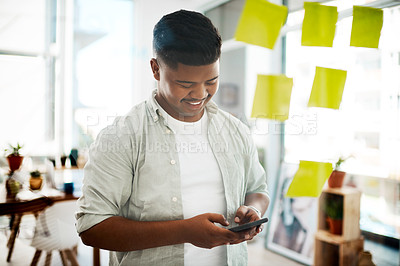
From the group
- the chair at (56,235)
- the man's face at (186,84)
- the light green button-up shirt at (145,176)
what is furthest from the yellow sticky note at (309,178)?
the chair at (56,235)

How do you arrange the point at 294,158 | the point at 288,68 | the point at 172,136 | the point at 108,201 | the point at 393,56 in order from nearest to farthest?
1. the point at 108,201
2. the point at 172,136
3. the point at 393,56
4. the point at 288,68
5. the point at 294,158

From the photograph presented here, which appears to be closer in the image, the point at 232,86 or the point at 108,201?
the point at 108,201

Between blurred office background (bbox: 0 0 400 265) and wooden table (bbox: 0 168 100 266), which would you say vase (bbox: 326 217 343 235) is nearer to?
blurred office background (bbox: 0 0 400 265)

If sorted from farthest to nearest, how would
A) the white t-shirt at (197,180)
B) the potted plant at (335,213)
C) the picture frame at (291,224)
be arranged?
the picture frame at (291,224) → the potted plant at (335,213) → the white t-shirt at (197,180)

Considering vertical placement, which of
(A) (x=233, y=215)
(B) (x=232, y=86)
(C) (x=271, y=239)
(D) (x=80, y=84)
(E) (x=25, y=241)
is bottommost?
(C) (x=271, y=239)

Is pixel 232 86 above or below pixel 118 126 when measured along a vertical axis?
above

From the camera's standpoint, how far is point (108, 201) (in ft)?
2.54

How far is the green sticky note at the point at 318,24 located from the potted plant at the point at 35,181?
1.12 meters

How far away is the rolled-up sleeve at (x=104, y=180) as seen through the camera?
0.76 meters

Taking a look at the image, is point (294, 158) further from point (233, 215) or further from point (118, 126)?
point (118, 126)

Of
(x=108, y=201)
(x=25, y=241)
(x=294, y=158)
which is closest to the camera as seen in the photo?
(x=108, y=201)

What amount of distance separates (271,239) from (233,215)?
179cm

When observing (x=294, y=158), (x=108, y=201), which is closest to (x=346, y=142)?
(x=294, y=158)

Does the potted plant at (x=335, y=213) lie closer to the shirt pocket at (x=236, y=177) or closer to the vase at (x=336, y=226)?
the vase at (x=336, y=226)
